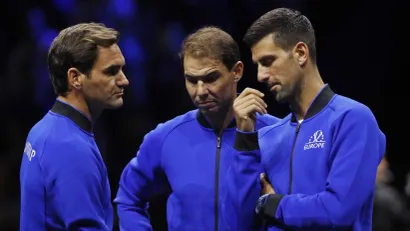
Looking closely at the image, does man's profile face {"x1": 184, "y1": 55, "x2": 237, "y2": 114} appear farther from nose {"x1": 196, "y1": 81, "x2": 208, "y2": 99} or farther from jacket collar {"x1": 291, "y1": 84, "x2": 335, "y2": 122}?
jacket collar {"x1": 291, "y1": 84, "x2": 335, "y2": 122}

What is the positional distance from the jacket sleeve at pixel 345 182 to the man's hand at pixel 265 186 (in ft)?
0.61

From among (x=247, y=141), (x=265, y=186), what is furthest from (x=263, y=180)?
(x=247, y=141)

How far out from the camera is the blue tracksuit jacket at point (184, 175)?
13.0 feet

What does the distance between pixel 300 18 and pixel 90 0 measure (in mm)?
4758

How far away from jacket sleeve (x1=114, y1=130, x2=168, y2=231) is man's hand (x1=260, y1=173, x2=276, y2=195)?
689 mm

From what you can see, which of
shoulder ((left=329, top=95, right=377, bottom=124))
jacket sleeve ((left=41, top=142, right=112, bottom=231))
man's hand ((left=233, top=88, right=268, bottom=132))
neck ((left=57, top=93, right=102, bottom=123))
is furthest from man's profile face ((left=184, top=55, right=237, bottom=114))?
jacket sleeve ((left=41, top=142, right=112, bottom=231))

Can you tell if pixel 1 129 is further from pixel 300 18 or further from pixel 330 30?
pixel 300 18

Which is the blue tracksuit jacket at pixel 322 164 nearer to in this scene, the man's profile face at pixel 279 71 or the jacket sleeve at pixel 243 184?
the jacket sleeve at pixel 243 184

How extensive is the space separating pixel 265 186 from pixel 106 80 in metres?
0.85

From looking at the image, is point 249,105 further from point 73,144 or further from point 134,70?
point 134,70

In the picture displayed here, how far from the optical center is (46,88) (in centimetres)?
803

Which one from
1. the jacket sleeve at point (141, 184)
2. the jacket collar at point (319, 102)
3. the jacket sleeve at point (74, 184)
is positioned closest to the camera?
the jacket sleeve at point (74, 184)

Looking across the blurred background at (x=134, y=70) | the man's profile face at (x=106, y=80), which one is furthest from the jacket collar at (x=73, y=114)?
the blurred background at (x=134, y=70)

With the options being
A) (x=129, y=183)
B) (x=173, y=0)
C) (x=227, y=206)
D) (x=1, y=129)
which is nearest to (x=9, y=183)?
(x=1, y=129)
